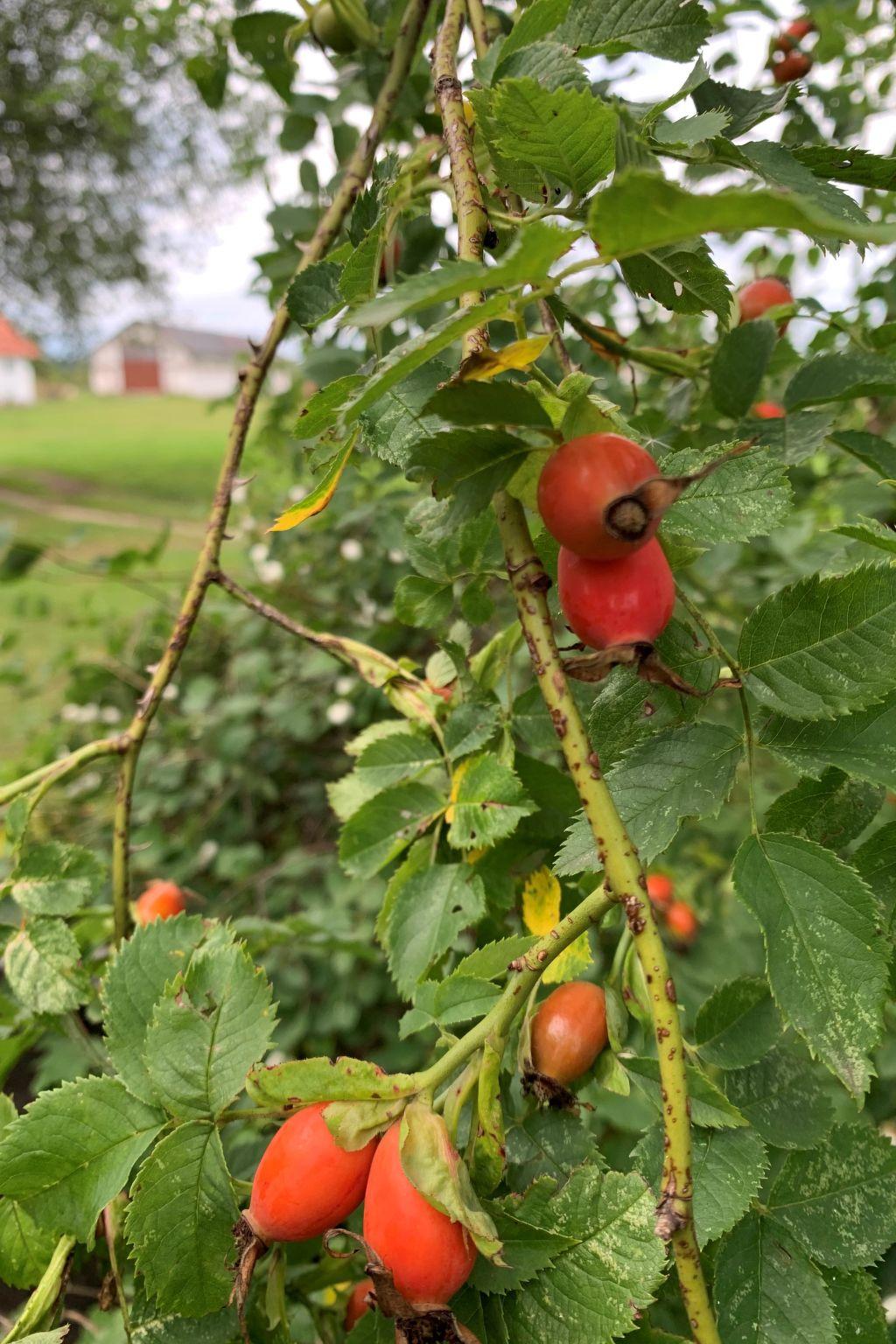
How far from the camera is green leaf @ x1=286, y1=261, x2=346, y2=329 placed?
595 millimetres

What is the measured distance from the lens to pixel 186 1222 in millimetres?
461

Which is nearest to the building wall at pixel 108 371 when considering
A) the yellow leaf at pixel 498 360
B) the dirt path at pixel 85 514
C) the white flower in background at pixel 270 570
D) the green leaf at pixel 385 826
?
the dirt path at pixel 85 514

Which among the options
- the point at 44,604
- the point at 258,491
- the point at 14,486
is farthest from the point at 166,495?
the point at 44,604

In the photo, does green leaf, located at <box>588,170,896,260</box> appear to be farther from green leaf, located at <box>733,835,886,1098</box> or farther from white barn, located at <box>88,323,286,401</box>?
white barn, located at <box>88,323,286,401</box>

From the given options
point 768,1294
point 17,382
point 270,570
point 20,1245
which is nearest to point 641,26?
point 768,1294

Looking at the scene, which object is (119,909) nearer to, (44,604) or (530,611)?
(530,611)

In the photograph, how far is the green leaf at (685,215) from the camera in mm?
253

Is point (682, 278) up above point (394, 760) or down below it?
above

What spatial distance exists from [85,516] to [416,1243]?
7836 mm

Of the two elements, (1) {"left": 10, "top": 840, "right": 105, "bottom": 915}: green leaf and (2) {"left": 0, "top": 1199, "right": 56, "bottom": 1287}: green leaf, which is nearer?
(2) {"left": 0, "top": 1199, "right": 56, "bottom": 1287}: green leaf

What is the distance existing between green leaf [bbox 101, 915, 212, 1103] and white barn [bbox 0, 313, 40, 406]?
579 inches

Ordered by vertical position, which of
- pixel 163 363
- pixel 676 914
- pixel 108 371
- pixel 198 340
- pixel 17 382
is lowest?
pixel 676 914

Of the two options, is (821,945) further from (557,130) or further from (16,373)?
(16,373)

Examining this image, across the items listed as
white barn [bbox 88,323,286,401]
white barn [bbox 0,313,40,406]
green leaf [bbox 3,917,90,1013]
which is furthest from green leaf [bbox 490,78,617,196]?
white barn [bbox 88,323,286,401]
